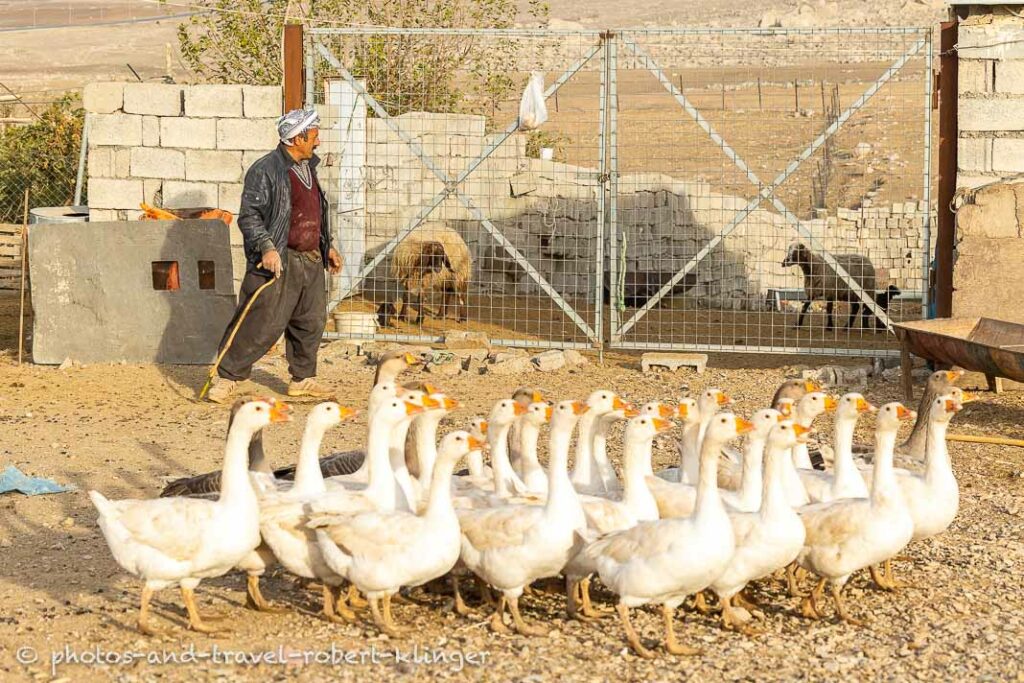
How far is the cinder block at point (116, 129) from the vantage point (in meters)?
13.6

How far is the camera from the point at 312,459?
6949mm

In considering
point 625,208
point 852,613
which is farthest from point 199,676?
point 625,208

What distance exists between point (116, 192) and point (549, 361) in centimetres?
448

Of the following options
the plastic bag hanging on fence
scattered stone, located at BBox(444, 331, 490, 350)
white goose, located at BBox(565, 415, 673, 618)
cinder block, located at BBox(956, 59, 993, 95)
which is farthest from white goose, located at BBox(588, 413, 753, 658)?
the plastic bag hanging on fence

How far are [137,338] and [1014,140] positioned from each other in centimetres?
746

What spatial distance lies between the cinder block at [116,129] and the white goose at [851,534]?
8.83m

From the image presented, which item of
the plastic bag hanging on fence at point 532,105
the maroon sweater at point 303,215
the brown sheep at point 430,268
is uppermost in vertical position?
the plastic bag hanging on fence at point 532,105

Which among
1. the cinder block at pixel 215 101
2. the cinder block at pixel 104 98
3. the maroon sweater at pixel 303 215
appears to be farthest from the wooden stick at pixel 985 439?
the cinder block at pixel 104 98

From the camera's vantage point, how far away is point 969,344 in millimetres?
10094

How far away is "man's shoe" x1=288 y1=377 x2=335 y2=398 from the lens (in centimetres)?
1143

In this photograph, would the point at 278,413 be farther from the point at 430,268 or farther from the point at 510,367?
the point at 430,268

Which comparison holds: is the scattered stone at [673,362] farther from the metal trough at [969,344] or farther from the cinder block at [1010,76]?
the cinder block at [1010,76]

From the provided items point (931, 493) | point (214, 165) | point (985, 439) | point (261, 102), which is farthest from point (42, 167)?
point (931, 493)

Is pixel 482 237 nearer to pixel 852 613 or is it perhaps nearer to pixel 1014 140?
pixel 1014 140
